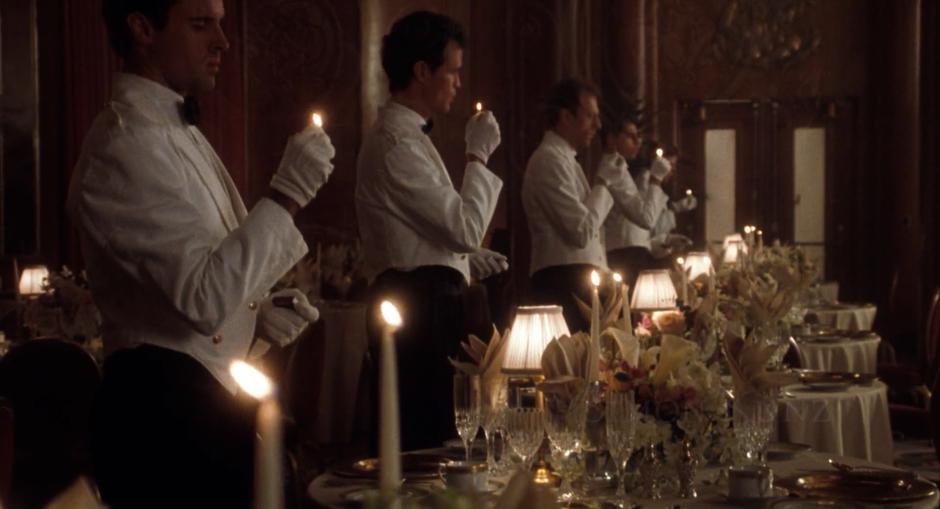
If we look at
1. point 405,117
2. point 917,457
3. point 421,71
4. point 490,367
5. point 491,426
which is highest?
point 421,71

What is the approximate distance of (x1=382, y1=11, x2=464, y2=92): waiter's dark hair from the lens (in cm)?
380

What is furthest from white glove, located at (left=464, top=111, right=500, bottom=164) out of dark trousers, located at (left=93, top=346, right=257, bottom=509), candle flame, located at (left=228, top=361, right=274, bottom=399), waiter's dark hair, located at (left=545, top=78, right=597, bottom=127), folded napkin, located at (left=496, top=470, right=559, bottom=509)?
folded napkin, located at (left=496, top=470, right=559, bottom=509)

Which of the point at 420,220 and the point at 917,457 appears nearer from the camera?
the point at 420,220

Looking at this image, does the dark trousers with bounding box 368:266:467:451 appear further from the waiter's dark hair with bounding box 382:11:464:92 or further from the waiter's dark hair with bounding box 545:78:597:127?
the waiter's dark hair with bounding box 545:78:597:127

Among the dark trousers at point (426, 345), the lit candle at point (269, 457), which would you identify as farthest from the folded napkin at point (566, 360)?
the lit candle at point (269, 457)

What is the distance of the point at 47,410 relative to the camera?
3680 mm

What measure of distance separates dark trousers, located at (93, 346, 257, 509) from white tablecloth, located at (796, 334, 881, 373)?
3.58 m

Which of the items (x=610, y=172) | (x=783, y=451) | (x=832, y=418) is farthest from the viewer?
(x=610, y=172)

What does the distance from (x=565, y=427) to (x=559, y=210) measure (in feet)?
9.68

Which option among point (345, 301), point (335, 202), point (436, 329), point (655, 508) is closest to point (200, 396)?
point (655, 508)

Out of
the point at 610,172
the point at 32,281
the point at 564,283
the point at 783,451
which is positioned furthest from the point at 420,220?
the point at 32,281

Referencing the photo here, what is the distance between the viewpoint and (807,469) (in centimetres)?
275

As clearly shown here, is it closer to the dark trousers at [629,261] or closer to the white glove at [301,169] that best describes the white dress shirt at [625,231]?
the dark trousers at [629,261]

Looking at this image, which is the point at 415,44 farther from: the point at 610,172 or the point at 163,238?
the point at 610,172
